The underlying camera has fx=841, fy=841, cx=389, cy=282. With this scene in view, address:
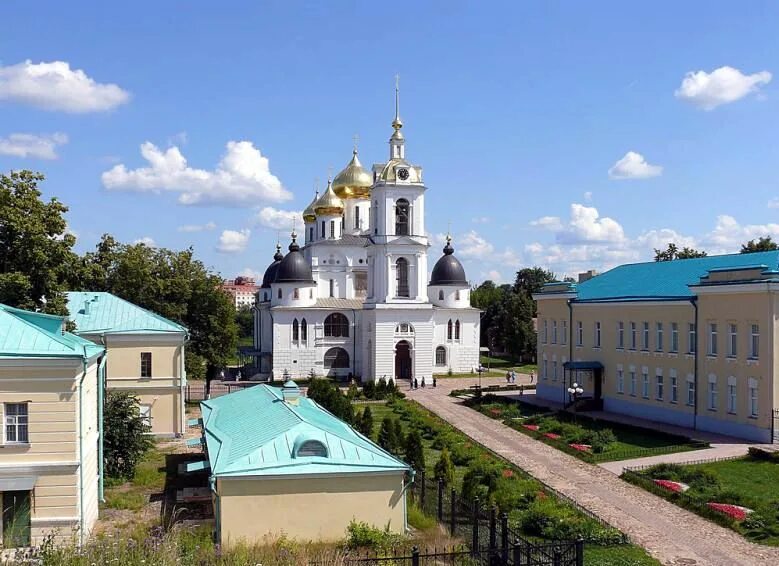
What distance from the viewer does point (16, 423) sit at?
1733 cm

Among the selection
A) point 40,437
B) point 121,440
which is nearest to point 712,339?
point 121,440

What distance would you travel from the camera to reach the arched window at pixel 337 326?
61.5 m

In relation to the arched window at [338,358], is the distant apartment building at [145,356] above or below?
above

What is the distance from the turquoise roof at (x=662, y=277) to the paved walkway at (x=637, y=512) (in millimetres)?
9019

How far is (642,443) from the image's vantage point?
1188 inches

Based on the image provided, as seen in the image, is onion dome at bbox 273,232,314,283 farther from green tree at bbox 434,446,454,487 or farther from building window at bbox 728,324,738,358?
green tree at bbox 434,446,454,487

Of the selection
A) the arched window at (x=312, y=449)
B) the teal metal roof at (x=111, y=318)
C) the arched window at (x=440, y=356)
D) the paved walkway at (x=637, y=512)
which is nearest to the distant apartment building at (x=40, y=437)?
the arched window at (x=312, y=449)

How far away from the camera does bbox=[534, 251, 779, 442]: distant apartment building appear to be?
29.0 m

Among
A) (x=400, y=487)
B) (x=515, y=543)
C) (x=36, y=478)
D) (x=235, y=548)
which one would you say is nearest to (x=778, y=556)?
(x=515, y=543)

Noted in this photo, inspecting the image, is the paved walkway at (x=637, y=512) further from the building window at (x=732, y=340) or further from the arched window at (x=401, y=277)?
the arched window at (x=401, y=277)

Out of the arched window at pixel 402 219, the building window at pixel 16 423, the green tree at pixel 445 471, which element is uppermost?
the arched window at pixel 402 219

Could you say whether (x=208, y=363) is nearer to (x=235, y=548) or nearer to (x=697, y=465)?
(x=697, y=465)

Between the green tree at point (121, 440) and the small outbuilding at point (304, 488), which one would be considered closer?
the small outbuilding at point (304, 488)

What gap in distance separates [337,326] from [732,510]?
43621 mm
